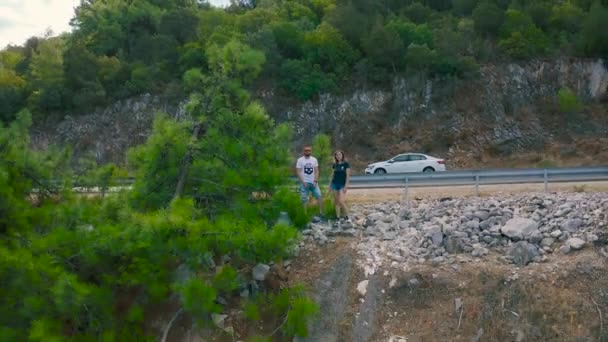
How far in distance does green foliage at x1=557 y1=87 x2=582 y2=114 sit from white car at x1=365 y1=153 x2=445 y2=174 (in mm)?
11467

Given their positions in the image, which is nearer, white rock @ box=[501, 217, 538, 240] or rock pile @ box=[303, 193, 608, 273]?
rock pile @ box=[303, 193, 608, 273]

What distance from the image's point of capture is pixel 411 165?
1171 inches

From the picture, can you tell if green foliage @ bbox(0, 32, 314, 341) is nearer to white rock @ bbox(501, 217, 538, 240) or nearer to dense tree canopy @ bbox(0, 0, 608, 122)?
white rock @ bbox(501, 217, 538, 240)

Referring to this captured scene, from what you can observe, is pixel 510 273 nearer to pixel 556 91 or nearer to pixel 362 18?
pixel 556 91

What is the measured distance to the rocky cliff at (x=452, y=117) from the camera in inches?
1435

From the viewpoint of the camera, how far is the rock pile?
1246 cm

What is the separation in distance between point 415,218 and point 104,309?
614 cm

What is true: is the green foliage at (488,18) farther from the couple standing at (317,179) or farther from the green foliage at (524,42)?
the couple standing at (317,179)

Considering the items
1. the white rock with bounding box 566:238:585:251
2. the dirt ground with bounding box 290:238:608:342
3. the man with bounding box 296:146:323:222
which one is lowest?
the dirt ground with bounding box 290:238:608:342

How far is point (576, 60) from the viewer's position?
39.8 m

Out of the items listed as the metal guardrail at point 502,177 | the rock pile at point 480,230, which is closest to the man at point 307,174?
the rock pile at point 480,230

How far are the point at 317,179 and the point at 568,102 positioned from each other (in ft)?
89.9

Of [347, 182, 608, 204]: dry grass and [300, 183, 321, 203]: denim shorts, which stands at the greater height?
[300, 183, 321, 203]: denim shorts

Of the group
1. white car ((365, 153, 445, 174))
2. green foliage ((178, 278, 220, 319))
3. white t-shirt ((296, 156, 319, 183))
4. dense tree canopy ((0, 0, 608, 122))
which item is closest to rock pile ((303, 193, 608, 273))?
white t-shirt ((296, 156, 319, 183))
